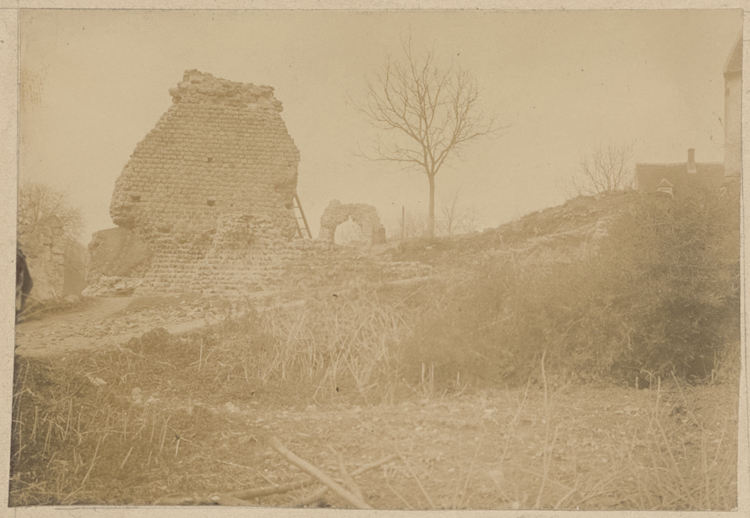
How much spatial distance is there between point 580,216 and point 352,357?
19.5 feet

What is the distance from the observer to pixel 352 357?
594cm

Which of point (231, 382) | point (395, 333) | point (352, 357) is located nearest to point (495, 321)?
point (395, 333)

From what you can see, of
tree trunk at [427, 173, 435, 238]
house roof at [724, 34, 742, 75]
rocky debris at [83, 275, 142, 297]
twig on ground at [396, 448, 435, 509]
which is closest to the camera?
twig on ground at [396, 448, 435, 509]

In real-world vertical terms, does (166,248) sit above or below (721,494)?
above

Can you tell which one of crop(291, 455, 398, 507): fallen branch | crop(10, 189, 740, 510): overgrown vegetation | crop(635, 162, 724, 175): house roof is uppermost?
crop(635, 162, 724, 175): house roof

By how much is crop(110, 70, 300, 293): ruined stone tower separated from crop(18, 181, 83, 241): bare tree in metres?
1.40

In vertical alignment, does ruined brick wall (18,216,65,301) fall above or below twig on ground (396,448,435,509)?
above

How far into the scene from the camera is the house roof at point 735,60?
575 cm

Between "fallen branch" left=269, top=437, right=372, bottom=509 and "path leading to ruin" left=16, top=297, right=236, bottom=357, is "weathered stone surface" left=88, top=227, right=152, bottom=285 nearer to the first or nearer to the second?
"path leading to ruin" left=16, top=297, right=236, bottom=357

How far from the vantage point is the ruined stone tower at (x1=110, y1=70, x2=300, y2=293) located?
8.03 m

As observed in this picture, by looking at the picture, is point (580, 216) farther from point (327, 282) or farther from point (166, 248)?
point (166, 248)

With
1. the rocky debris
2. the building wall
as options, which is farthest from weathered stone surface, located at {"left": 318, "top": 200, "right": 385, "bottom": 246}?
the building wall

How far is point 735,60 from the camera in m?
5.82

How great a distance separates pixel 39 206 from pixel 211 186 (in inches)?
98.7
